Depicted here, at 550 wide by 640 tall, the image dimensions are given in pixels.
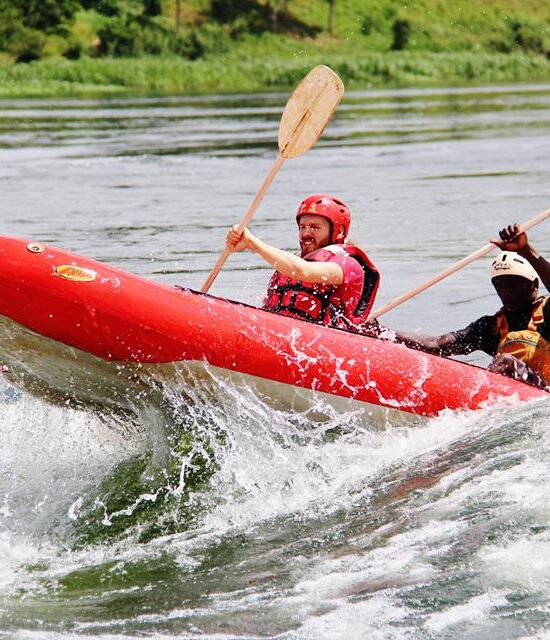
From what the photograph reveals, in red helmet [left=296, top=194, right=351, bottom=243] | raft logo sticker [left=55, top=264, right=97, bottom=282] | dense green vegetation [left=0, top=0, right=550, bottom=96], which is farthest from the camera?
dense green vegetation [left=0, top=0, right=550, bottom=96]

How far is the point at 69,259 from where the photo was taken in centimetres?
607

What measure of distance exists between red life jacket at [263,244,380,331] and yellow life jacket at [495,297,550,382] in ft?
2.93

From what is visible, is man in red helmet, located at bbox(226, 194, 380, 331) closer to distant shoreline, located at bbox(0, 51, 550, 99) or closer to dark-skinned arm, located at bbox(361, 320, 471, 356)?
dark-skinned arm, located at bbox(361, 320, 471, 356)

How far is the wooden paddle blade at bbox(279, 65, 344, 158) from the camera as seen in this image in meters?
7.62

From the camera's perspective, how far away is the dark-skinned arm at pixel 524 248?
7309 millimetres

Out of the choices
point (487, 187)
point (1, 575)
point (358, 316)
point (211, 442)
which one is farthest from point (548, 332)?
point (487, 187)

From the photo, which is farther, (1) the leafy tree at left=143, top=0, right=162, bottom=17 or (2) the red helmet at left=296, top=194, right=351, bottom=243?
(1) the leafy tree at left=143, top=0, right=162, bottom=17

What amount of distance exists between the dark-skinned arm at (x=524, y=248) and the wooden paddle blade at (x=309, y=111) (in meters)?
1.25

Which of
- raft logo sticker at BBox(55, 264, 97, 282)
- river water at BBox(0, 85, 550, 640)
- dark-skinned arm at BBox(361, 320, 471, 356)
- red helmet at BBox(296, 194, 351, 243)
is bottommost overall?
river water at BBox(0, 85, 550, 640)

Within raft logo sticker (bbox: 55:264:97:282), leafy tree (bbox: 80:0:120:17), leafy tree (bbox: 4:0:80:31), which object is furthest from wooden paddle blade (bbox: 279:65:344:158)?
leafy tree (bbox: 80:0:120:17)

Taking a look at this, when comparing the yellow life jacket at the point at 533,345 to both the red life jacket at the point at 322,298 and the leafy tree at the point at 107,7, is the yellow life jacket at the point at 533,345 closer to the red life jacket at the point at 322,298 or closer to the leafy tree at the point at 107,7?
the red life jacket at the point at 322,298

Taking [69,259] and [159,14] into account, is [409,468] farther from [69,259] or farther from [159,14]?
[159,14]

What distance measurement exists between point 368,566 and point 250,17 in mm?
71116

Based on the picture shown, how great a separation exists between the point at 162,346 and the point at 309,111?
2157mm
